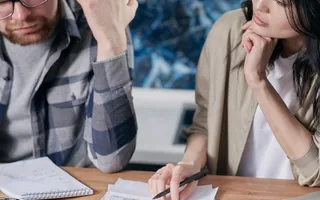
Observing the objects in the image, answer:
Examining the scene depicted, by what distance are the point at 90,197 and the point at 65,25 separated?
0.53 m

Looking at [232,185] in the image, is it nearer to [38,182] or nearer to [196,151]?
[196,151]

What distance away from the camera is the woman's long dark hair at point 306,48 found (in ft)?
4.42

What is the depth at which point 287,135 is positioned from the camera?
1441 millimetres

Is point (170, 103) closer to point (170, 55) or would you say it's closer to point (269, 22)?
point (170, 55)

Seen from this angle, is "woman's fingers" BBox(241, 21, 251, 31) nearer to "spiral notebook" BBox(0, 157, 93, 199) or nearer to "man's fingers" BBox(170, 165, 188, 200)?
"man's fingers" BBox(170, 165, 188, 200)

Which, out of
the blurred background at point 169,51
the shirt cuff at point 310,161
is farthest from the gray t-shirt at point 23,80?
the blurred background at point 169,51

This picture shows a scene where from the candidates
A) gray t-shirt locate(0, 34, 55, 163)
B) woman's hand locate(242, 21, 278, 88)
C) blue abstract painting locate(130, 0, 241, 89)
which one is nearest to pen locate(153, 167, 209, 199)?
woman's hand locate(242, 21, 278, 88)

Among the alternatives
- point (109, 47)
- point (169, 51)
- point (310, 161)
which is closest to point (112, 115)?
point (109, 47)

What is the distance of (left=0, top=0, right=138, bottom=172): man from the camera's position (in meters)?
1.51

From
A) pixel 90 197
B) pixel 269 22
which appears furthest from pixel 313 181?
pixel 90 197

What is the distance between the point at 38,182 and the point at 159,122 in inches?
47.1

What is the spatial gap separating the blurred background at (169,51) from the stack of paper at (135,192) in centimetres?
116

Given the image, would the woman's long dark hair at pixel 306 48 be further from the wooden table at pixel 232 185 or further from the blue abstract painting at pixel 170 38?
the blue abstract painting at pixel 170 38

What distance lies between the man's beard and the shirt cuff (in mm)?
744
